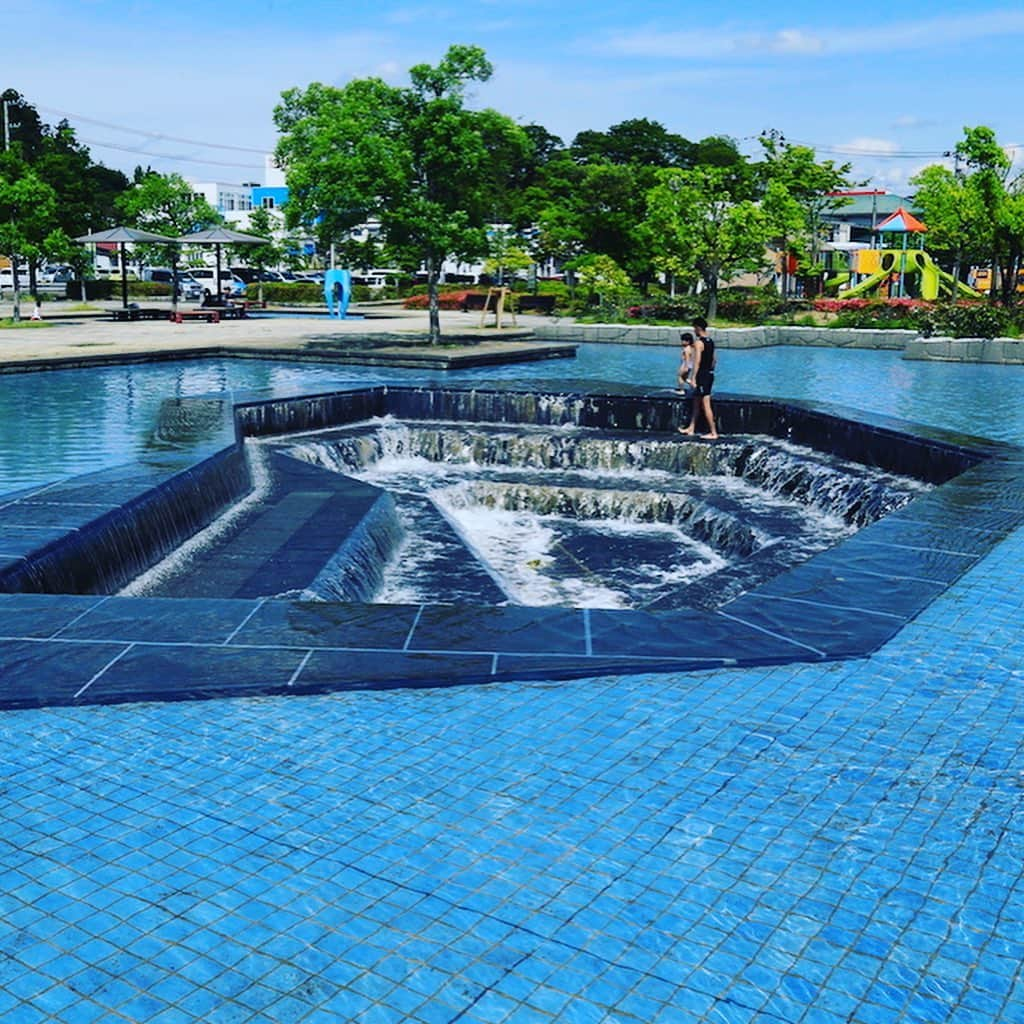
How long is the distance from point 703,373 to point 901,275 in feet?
112

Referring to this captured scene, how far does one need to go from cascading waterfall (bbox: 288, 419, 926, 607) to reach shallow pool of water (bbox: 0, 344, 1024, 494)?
2.74 meters

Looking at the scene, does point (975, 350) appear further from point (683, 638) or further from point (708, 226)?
point (683, 638)

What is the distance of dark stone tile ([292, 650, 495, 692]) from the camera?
221 inches

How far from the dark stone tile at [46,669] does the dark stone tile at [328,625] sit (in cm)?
75

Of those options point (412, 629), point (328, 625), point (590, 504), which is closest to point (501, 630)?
point (412, 629)

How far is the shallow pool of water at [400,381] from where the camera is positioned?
13469 millimetres

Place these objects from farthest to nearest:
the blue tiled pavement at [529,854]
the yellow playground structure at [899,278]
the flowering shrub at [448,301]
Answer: the flowering shrub at [448,301] < the yellow playground structure at [899,278] < the blue tiled pavement at [529,854]

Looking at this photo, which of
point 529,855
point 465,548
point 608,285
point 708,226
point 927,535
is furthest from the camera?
point 608,285

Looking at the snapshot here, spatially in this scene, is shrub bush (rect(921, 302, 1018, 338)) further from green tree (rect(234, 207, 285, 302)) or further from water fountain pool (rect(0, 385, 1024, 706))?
green tree (rect(234, 207, 285, 302))

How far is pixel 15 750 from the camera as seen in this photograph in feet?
15.9

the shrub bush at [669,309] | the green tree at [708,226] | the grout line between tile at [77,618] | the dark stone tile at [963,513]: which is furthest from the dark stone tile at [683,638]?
the shrub bush at [669,309]

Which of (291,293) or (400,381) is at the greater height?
(291,293)

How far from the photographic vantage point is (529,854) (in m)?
3.98

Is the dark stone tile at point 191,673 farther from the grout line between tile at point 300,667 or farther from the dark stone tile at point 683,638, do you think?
the dark stone tile at point 683,638
